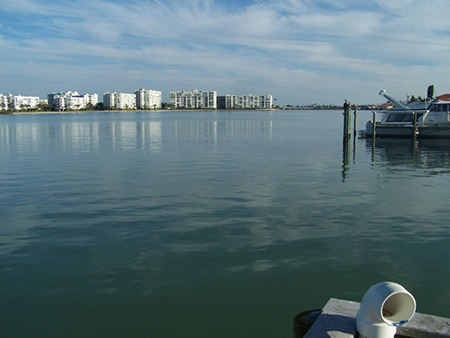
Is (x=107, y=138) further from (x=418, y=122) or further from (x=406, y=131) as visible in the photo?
(x=418, y=122)

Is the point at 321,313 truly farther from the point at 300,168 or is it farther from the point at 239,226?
the point at 300,168

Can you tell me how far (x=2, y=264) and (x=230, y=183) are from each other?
10478mm

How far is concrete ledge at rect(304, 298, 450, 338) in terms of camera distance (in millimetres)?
4639

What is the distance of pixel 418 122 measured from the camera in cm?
4234

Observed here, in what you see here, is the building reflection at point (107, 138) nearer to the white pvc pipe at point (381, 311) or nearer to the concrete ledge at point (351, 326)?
the concrete ledge at point (351, 326)

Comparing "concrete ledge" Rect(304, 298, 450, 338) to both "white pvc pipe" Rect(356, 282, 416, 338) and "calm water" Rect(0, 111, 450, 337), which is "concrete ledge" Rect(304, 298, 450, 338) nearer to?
"white pvc pipe" Rect(356, 282, 416, 338)

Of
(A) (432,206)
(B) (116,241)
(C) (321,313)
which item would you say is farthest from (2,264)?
(A) (432,206)

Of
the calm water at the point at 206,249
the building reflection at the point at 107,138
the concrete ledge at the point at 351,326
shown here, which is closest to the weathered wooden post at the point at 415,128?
the building reflection at the point at 107,138

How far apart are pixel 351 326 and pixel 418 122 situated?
42.3 metres

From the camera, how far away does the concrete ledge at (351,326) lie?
4.64 m

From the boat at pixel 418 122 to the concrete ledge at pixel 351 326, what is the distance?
130 feet

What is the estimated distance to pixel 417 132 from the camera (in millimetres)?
41281

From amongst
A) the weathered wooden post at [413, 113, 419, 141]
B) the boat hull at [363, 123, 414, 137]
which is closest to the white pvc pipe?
the weathered wooden post at [413, 113, 419, 141]

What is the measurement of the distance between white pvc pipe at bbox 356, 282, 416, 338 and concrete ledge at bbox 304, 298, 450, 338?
0.65ft
